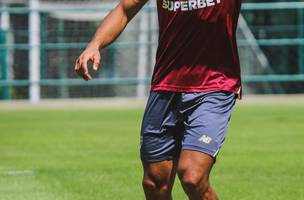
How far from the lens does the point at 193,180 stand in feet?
20.0

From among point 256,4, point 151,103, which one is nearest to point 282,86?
point 256,4

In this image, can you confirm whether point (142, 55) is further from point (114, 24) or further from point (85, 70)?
point (85, 70)

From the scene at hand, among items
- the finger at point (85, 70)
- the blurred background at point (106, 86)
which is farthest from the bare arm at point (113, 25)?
the blurred background at point (106, 86)

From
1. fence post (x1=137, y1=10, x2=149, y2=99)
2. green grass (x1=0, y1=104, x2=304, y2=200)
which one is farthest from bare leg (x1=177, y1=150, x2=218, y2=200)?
fence post (x1=137, y1=10, x2=149, y2=99)

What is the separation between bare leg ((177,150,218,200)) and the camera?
6121 mm

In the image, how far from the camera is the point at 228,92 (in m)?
6.49

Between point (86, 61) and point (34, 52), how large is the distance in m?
16.5

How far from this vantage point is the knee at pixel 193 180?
20.0ft

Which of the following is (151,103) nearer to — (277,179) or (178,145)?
(178,145)

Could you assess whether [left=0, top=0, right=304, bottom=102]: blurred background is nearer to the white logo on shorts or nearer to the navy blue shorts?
the navy blue shorts

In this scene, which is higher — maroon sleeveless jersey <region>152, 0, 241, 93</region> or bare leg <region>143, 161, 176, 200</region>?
maroon sleeveless jersey <region>152, 0, 241, 93</region>

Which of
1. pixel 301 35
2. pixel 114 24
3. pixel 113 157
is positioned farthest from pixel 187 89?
pixel 301 35

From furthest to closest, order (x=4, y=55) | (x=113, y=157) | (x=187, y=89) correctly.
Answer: (x=4, y=55) < (x=113, y=157) < (x=187, y=89)

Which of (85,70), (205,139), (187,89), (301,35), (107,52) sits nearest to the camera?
(85,70)
